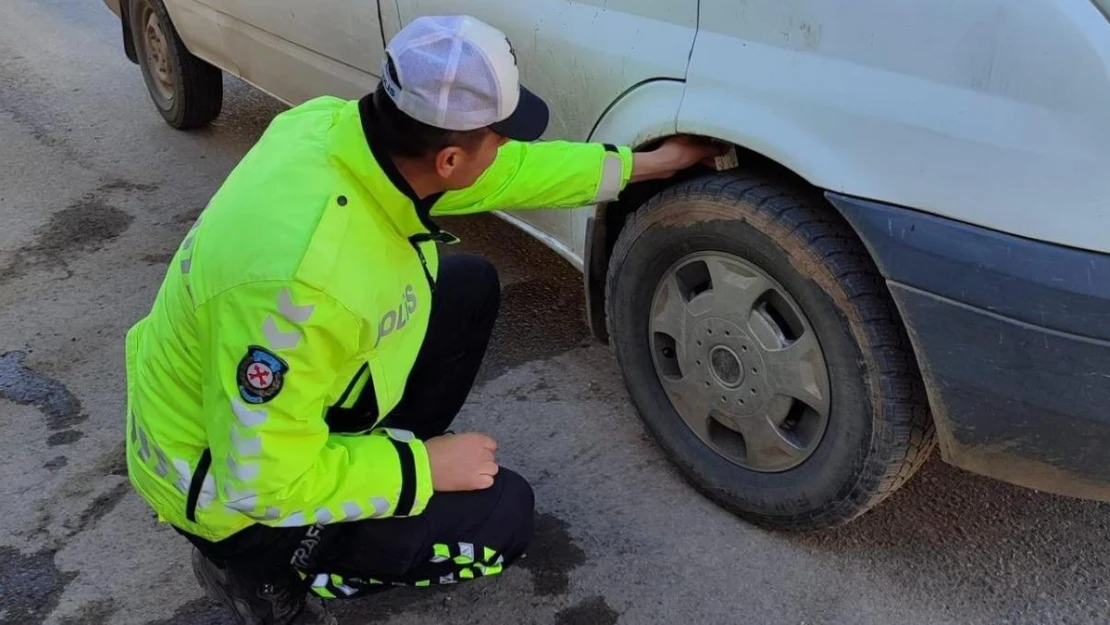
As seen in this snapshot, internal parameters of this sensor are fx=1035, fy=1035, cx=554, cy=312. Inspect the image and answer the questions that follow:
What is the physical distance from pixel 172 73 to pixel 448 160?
3.68m

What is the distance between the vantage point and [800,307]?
82.3 inches

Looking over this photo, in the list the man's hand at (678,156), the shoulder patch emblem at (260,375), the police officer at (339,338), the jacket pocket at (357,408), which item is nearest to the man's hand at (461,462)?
the police officer at (339,338)

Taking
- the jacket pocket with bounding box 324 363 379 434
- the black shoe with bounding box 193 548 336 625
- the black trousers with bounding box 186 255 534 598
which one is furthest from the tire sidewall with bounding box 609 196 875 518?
the black shoe with bounding box 193 548 336 625

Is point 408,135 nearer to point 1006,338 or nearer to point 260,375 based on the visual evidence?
point 260,375

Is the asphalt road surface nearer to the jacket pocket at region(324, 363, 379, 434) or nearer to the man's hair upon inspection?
the jacket pocket at region(324, 363, 379, 434)

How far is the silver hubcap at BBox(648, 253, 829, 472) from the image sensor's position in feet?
7.06

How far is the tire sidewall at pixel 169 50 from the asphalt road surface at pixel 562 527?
1.36 metres

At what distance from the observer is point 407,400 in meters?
2.40

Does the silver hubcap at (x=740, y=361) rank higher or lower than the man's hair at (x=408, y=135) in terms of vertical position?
lower

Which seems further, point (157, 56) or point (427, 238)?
point (157, 56)

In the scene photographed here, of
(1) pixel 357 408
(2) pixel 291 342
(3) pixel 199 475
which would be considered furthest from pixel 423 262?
(3) pixel 199 475

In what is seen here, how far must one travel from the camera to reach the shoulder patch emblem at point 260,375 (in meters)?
1.59

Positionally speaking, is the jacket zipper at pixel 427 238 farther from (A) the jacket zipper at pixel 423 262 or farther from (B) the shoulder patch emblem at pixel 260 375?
(B) the shoulder patch emblem at pixel 260 375

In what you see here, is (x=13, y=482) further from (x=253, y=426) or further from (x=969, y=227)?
(x=969, y=227)
